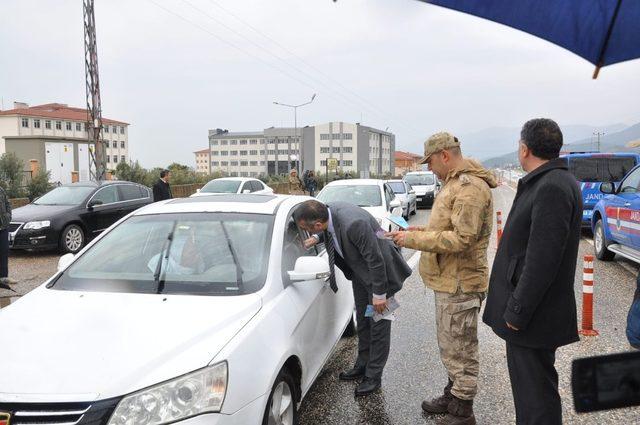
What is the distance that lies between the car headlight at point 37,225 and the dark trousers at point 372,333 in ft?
28.3

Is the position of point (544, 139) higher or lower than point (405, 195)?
higher

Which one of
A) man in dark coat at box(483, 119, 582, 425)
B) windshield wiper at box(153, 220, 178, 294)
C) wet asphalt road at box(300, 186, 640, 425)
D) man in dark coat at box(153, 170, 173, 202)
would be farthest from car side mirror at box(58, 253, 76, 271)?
man in dark coat at box(153, 170, 173, 202)

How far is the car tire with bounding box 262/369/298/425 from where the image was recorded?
108 inches

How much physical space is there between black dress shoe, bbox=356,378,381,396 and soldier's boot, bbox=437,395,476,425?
2.07ft

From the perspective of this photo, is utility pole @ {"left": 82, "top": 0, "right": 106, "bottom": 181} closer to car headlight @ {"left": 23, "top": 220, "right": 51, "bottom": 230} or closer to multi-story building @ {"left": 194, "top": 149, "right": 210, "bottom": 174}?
car headlight @ {"left": 23, "top": 220, "right": 51, "bottom": 230}

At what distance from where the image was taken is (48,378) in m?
2.28

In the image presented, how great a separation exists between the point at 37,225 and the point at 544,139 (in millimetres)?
10502

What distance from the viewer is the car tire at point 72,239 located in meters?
10.7

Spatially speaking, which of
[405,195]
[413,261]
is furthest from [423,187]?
[413,261]

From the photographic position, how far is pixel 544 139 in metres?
2.68

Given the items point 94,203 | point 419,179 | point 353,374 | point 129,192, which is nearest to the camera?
point 353,374

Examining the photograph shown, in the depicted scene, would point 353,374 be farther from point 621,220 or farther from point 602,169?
point 602,169

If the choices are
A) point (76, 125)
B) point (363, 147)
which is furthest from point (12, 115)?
point (363, 147)

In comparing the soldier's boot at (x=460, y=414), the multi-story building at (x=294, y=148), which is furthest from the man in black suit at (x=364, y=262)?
the multi-story building at (x=294, y=148)
